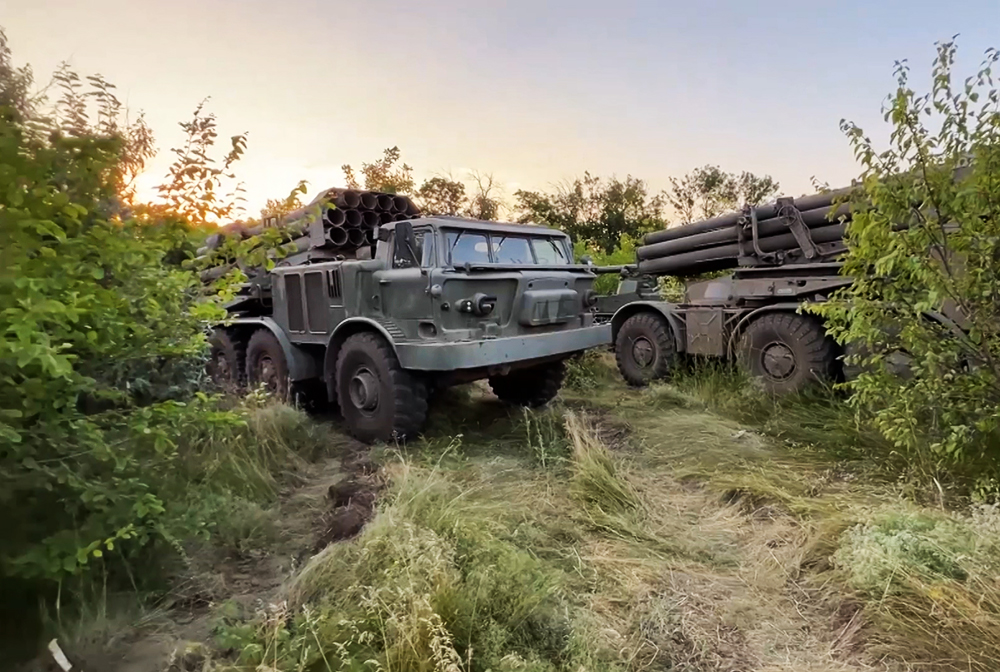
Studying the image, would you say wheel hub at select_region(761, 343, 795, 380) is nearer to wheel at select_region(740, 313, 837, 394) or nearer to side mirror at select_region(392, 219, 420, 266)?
wheel at select_region(740, 313, 837, 394)

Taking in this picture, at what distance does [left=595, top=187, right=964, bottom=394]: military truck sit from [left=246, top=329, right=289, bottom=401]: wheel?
410 centimetres

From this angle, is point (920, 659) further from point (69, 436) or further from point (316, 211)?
point (69, 436)

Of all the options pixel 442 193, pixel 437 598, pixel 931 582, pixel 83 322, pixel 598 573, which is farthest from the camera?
pixel 442 193

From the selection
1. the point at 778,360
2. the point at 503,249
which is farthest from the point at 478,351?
the point at 778,360

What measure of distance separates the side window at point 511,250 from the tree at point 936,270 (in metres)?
2.76

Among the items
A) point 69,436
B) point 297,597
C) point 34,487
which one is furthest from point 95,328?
point 297,597

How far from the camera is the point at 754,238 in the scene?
263 inches

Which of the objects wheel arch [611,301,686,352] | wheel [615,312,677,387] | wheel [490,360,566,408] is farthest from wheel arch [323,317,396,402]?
wheel [615,312,677,387]

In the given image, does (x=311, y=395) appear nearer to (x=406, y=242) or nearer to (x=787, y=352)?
(x=406, y=242)

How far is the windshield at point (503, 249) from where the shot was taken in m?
5.16

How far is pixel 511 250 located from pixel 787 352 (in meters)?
2.75

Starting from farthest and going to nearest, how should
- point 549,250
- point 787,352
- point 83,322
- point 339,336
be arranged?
point 549,250, point 787,352, point 339,336, point 83,322

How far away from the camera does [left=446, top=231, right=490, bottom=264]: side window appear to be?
5105mm

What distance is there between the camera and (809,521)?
314 centimetres
